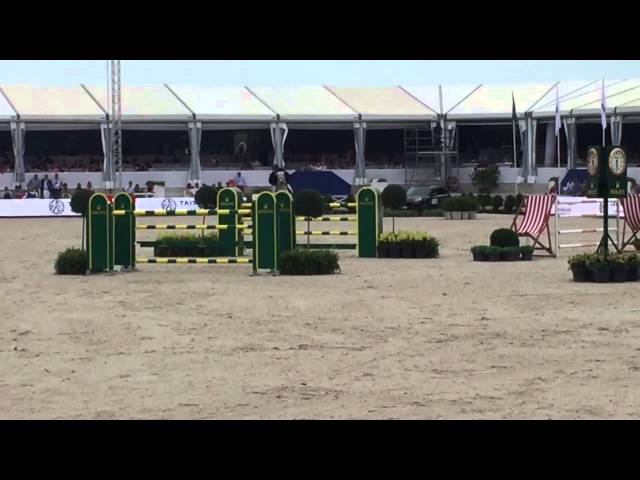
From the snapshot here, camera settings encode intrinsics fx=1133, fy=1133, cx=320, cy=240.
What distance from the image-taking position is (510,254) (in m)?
20.1

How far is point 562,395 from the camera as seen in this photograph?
318 inches

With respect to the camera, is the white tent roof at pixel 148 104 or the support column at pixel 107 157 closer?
the support column at pixel 107 157

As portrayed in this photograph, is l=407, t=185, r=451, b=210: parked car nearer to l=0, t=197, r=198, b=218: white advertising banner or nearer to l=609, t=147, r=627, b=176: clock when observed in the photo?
l=0, t=197, r=198, b=218: white advertising banner

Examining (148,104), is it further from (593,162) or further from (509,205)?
(593,162)

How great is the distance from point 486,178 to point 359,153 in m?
5.80

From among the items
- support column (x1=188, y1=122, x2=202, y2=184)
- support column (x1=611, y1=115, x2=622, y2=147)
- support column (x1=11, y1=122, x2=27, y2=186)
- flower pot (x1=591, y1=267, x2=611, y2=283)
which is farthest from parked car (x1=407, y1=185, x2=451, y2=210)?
flower pot (x1=591, y1=267, x2=611, y2=283)

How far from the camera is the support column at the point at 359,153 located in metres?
51.1

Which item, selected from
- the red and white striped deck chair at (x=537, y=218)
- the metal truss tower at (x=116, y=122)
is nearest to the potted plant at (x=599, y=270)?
the red and white striped deck chair at (x=537, y=218)

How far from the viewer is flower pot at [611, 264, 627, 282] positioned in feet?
52.4

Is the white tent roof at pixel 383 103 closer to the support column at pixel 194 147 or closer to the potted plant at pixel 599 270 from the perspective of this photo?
the support column at pixel 194 147

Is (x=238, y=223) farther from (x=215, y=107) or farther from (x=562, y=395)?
(x=215, y=107)

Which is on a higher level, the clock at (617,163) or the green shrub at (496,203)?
the clock at (617,163)

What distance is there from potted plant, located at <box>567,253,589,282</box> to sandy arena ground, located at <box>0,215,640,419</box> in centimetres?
27

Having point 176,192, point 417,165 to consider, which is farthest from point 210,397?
point 417,165
